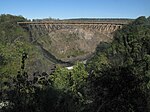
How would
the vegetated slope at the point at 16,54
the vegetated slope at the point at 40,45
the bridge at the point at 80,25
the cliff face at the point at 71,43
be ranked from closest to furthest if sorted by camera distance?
the vegetated slope at the point at 16,54, the vegetated slope at the point at 40,45, the bridge at the point at 80,25, the cliff face at the point at 71,43

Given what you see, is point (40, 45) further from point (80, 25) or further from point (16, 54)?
point (16, 54)

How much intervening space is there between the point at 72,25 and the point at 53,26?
13.5 feet

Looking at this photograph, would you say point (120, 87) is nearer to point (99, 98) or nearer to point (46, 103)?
point (99, 98)

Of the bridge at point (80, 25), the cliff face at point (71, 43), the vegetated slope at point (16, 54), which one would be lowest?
the cliff face at point (71, 43)

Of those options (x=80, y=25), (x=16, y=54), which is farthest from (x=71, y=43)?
(x=16, y=54)

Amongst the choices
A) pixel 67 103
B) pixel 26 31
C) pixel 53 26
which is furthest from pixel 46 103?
pixel 26 31

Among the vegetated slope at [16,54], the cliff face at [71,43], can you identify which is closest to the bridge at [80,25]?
the vegetated slope at [16,54]

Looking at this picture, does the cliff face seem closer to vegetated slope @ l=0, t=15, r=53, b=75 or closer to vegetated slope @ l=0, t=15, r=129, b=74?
vegetated slope @ l=0, t=15, r=129, b=74

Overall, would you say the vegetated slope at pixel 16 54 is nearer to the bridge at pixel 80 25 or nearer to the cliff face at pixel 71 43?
the bridge at pixel 80 25

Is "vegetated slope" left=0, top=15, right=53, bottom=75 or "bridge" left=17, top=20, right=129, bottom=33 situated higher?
"bridge" left=17, top=20, right=129, bottom=33

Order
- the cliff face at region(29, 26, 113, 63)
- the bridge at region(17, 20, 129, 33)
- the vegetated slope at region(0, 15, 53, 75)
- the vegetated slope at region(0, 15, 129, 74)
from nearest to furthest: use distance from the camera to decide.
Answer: the vegetated slope at region(0, 15, 53, 75) < the vegetated slope at region(0, 15, 129, 74) < the bridge at region(17, 20, 129, 33) < the cliff face at region(29, 26, 113, 63)

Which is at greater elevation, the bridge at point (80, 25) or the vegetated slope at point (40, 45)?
the bridge at point (80, 25)

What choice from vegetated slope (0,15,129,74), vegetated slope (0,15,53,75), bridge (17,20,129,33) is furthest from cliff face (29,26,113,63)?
bridge (17,20,129,33)

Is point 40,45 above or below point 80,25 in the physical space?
below
